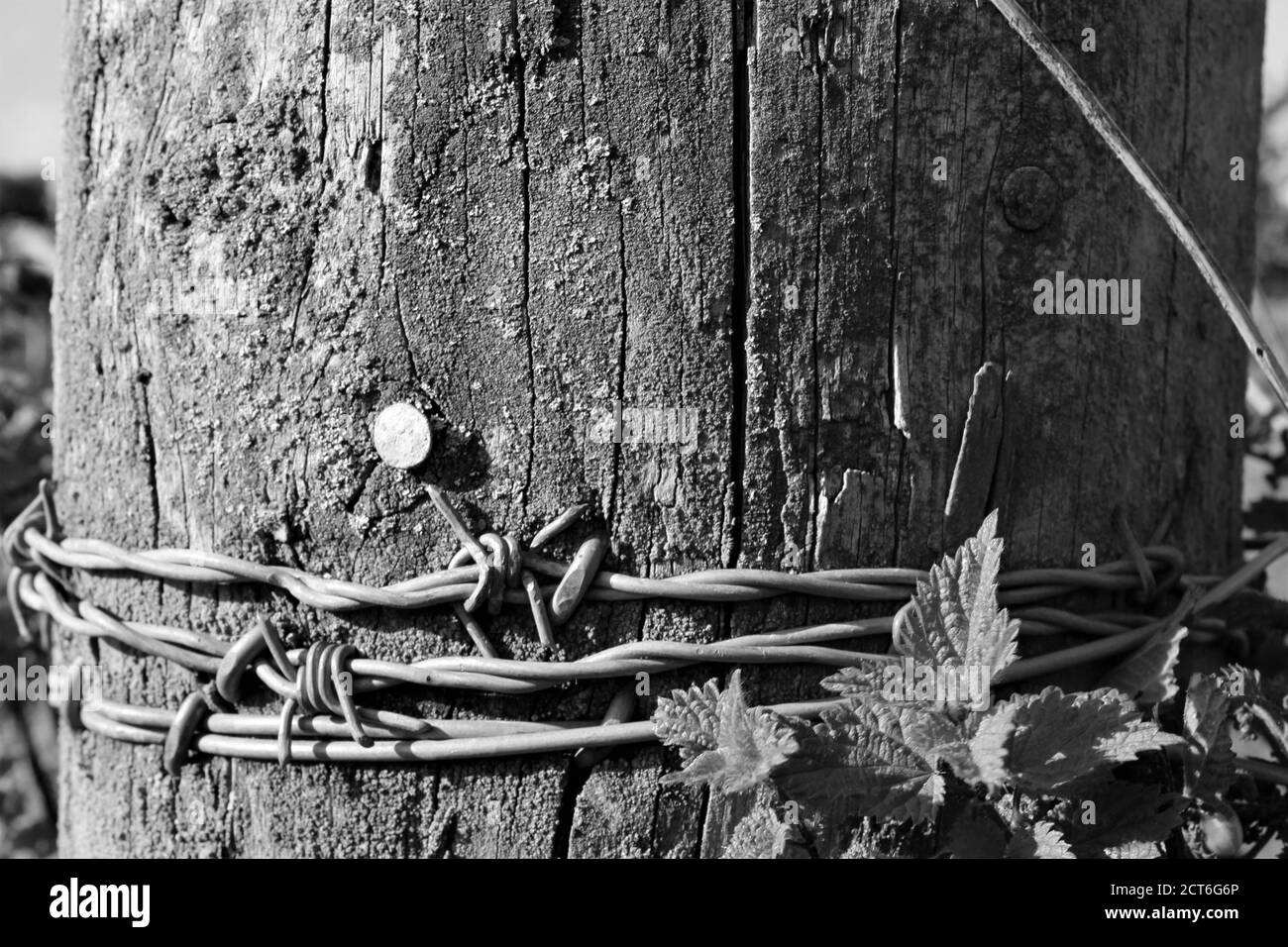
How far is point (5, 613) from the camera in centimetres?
319

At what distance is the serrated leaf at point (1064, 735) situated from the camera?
1.46 metres

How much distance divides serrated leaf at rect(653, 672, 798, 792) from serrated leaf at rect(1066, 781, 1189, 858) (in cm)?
45

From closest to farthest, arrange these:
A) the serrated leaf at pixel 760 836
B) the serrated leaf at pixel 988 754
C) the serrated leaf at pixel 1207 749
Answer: the serrated leaf at pixel 988 754 < the serrated leaf at pixel 760 836 < the serrated leaf at pixel 1207 749

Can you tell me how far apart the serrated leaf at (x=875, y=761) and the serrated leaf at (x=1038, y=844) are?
0.12m

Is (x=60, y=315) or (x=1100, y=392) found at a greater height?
(x=60, y=315)

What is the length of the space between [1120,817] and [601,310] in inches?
39.5

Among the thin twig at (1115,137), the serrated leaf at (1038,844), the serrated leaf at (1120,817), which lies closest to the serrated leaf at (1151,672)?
the serrated leaf at (1120,817)

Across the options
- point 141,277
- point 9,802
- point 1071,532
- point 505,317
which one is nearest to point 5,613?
point 9,802

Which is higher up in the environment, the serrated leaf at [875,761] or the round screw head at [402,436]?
the round screw head at [402,436]

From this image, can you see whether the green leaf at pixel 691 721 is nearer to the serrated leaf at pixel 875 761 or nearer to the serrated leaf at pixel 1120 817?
the serrated leaf at pixel 875 761

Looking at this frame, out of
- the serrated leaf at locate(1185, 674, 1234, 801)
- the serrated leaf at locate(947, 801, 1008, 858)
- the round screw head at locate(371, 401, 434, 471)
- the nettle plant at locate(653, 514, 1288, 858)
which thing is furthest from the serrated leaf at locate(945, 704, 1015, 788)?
the round screw head at locate(371, 401, 434, 471)

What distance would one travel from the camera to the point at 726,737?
1.47 m

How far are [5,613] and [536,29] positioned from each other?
248 centimetres
